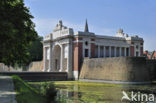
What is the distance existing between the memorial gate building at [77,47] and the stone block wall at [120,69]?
511 cm

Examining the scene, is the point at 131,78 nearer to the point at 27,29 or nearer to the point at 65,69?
the point at 65,69

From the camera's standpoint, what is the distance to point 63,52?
50.1 metres

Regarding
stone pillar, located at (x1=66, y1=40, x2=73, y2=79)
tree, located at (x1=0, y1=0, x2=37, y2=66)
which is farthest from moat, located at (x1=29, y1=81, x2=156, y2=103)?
stone pillar, located at (x1=66, y1=40, x2=73, y2=79)

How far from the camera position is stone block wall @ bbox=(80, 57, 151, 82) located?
34.6m

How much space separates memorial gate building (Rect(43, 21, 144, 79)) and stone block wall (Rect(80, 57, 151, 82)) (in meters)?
5.11

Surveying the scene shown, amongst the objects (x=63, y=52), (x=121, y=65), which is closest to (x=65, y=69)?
(x=63, y=52)

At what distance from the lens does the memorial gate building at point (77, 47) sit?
151 ft

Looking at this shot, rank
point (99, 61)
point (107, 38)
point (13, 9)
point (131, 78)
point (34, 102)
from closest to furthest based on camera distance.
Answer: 1. point (34, 102)
2. point (13, 9)
3. point (131, 78)
4. point (99, 61)
5. point (107, 38)

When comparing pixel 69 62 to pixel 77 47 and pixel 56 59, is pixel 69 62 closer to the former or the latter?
pixel 77 47

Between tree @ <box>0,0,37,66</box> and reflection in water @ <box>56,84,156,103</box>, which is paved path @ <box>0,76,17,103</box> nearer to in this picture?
tree @ <box>0,0,37,66</box>

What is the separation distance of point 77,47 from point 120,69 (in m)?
13.1

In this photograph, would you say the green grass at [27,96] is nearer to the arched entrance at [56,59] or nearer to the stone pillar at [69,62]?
the stone pillar at [69,62]

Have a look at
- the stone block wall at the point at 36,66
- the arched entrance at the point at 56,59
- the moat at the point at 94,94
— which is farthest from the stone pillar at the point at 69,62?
the moat at the point at 94,94

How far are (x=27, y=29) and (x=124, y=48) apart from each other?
41.3 m
